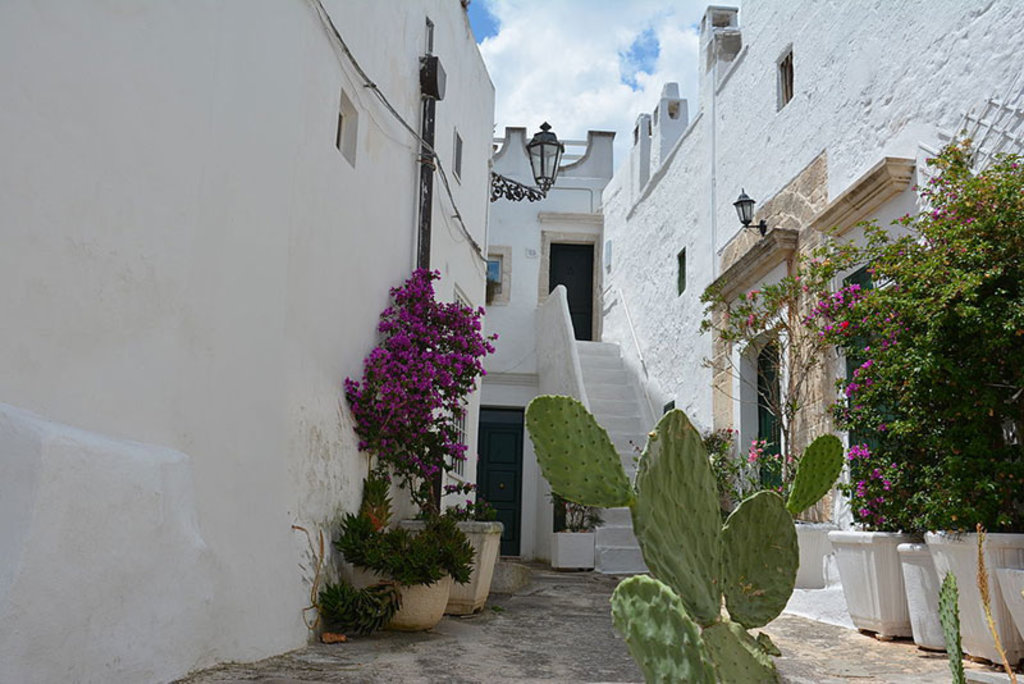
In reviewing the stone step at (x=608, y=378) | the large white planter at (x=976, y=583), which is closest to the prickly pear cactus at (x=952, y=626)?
the large white planter at (x=976, y=583)

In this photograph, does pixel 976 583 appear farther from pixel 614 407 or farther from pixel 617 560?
pixel 614 407

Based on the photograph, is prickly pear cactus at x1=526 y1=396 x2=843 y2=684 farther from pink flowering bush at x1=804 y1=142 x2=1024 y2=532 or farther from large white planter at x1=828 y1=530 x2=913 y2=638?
large white planter at x1=828 y1=530 x2=913 y2=638

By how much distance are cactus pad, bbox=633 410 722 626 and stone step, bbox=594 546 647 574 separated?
8.16 meters

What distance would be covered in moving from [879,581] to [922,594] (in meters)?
0.45

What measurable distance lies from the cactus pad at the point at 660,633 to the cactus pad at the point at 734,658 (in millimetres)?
304

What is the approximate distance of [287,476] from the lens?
452 cm

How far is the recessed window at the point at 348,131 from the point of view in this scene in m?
5.62

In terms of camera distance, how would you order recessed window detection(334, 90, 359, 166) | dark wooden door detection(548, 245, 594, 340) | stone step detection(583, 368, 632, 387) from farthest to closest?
dark wooden door detection(548, 245, 594, 340) < stone step detection(583, 368, 632, 387) < recessed window detection(334, 90, 359, 166)

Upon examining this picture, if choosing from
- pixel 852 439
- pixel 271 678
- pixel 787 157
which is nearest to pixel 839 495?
pixel 852 439

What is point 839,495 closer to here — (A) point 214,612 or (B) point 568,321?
(A) point 214,612

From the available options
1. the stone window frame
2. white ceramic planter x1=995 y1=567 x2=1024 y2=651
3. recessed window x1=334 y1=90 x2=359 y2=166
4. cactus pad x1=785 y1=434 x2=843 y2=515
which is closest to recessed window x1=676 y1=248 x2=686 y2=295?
the stone window frame

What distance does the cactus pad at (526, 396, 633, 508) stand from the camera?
2343mm

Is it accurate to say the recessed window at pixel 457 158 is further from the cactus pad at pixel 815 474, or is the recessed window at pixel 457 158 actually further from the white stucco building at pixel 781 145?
the cactus pad at pixel 815 474

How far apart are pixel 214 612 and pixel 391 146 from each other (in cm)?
376
